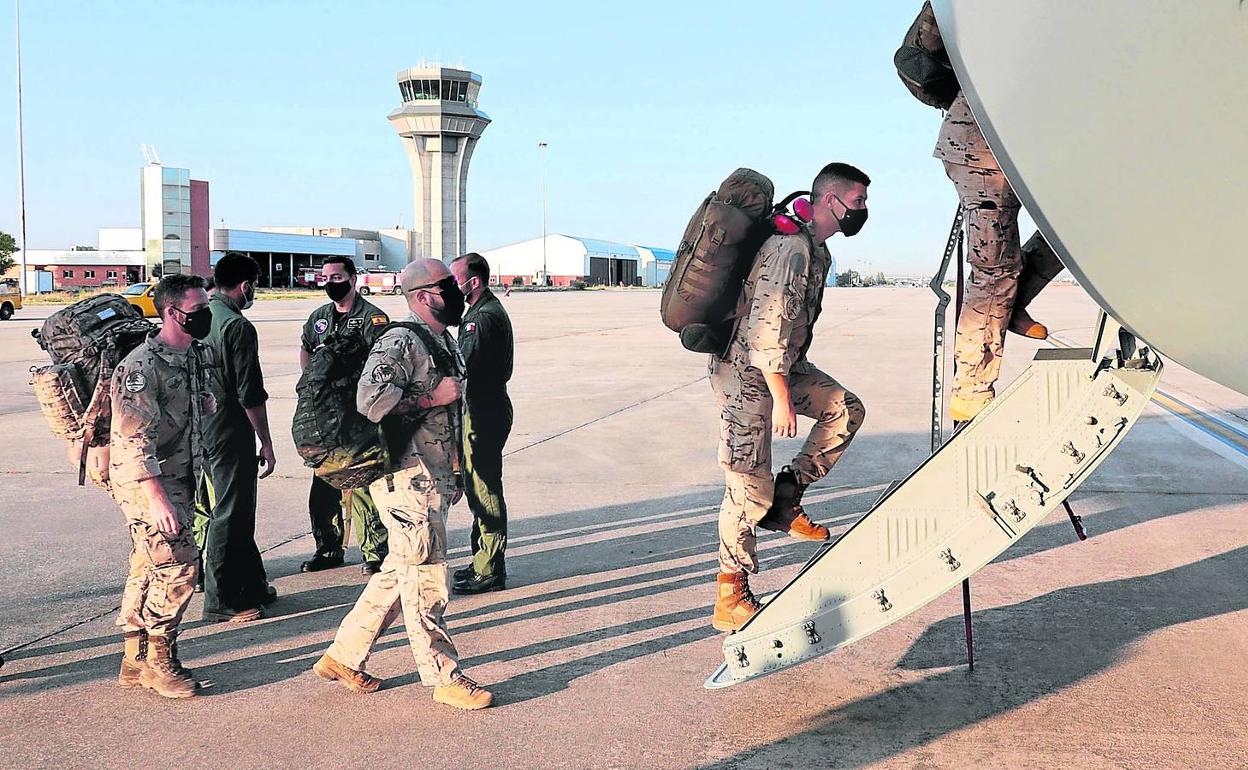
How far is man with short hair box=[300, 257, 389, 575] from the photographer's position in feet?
20.1

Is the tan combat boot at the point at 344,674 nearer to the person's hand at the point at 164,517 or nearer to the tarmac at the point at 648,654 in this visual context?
the tarmac at the point at 648,654

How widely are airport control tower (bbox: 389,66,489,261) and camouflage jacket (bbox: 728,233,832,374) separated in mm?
98541

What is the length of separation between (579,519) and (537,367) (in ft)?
40.6

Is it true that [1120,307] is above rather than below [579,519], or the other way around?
above

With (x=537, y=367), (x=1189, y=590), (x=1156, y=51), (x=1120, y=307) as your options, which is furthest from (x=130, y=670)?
(x=537, y=367)

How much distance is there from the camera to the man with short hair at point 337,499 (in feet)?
20.1

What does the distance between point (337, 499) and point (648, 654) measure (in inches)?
100

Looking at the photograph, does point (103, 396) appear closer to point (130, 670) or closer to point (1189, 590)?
point (130, 670)

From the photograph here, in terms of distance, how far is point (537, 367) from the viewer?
66.6 feet

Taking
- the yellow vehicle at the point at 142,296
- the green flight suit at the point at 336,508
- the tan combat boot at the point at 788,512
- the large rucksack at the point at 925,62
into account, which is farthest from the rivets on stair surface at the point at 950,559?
the yellow vehicle at the point at 142,296

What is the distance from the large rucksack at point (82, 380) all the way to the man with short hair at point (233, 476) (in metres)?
0.93

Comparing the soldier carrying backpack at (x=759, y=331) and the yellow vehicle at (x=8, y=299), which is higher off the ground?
the yellow vehicle at (x=8, y=299)

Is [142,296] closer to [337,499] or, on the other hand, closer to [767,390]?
[337,499]

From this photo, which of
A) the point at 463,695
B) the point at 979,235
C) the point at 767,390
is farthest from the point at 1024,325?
the point at 463,695
